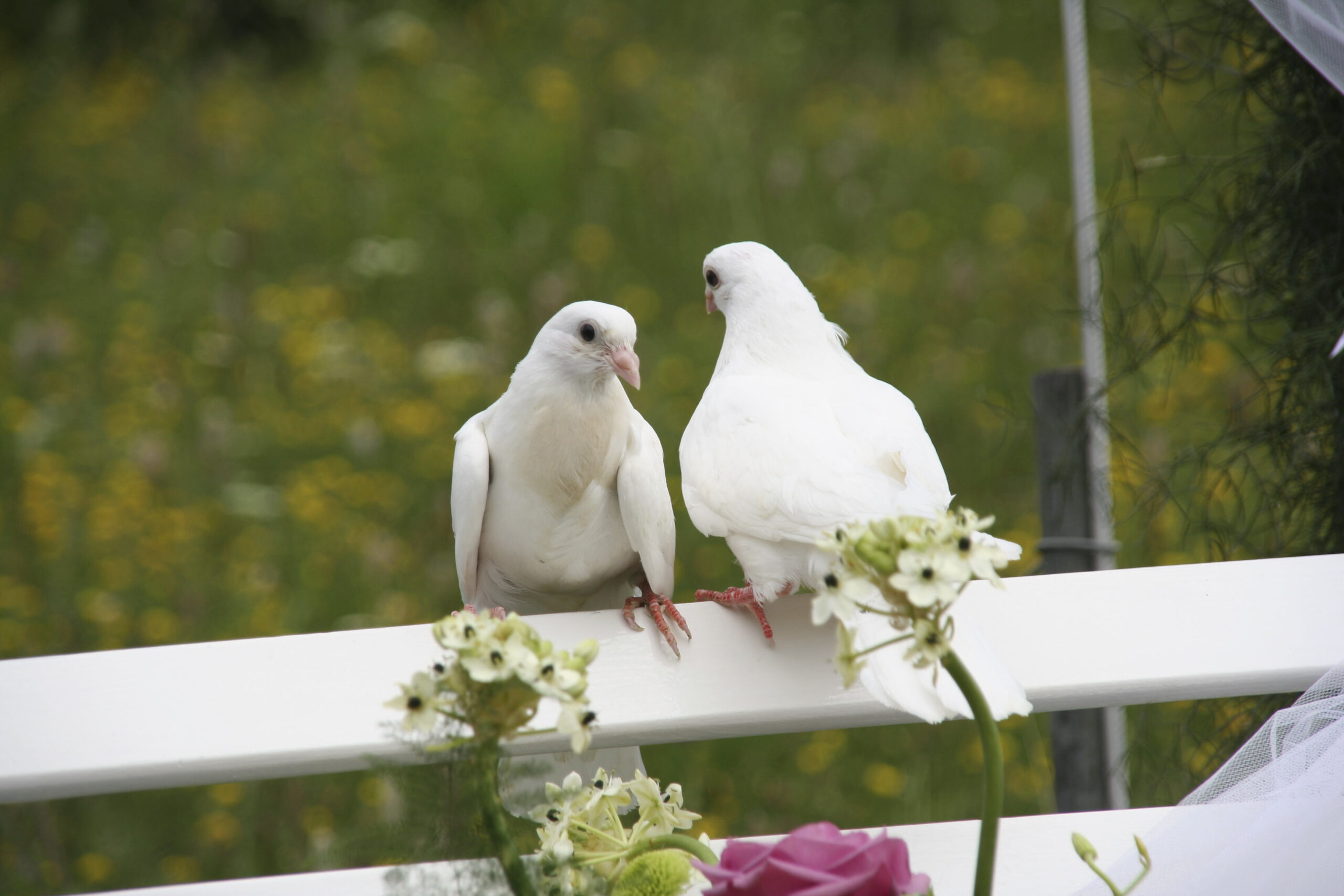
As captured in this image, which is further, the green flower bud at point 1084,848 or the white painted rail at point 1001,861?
the white painted rail at point 1001,861

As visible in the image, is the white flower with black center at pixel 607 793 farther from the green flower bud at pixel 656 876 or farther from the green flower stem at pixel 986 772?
the green flower stem at pixel 986 772

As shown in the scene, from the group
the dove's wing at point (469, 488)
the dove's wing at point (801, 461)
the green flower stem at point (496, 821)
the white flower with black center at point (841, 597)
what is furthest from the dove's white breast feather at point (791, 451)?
the green flower stem at point (496, 821)

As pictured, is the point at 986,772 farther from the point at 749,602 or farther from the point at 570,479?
the point at 570,479

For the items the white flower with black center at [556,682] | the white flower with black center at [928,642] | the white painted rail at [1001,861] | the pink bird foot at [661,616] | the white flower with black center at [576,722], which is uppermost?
the white flower with black center at [928,642]

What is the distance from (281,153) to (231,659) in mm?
3099

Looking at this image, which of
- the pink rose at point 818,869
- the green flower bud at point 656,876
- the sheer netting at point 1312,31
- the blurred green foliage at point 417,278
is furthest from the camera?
the blurred green foliage at point 417,278

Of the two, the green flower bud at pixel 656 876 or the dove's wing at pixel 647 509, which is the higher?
the dove's wing at pixel 647 509

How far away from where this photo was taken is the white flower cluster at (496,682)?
2.00 feet

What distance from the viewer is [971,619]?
1000mm

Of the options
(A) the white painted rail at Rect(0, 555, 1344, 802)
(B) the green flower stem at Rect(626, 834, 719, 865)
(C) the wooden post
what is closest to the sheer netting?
(A) the white painted rail at Rect(0, 555, 1344, 802)

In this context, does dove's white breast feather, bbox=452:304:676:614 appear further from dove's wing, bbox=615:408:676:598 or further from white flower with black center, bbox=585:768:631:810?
white flower with black center, bbox=585:768:631:810

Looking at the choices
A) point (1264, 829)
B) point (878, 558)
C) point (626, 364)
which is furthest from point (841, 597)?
point (626, 364)

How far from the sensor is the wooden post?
185 centimetres

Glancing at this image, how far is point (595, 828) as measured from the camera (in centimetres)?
77
